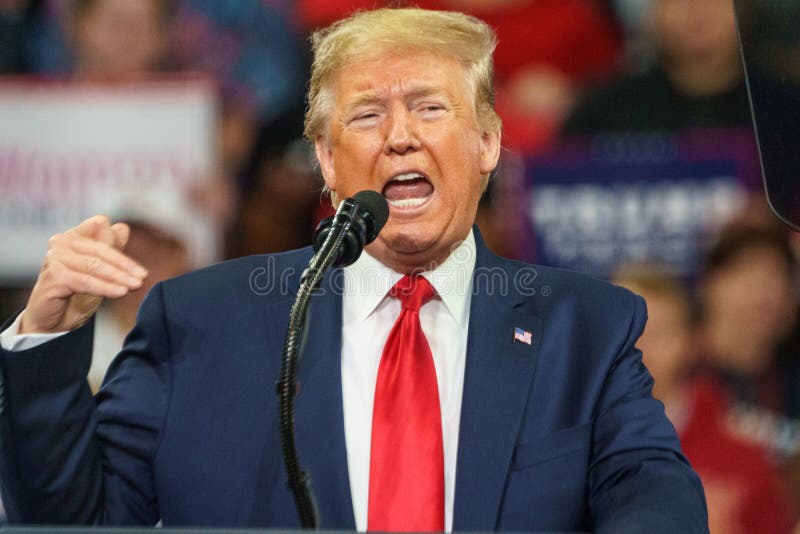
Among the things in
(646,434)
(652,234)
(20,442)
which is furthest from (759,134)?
(652,234)

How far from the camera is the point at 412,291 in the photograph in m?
1.87

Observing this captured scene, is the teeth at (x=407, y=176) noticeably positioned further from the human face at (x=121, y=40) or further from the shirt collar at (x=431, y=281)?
the human face at (x=121, y=40)

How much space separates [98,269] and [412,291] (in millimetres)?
538

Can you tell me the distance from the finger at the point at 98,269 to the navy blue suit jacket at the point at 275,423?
114mm

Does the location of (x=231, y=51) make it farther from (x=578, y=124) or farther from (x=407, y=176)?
(x=407, y=176)

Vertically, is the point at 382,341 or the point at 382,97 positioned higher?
the point at 382,97

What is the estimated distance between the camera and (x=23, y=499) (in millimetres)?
1598

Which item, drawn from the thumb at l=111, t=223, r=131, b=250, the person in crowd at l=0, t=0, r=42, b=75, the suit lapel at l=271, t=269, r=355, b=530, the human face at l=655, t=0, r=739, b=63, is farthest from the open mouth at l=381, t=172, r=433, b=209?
the person in crowd at l=0, t=0, r=42, b=75

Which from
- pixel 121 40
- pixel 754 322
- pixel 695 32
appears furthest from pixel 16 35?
pixel 754 322

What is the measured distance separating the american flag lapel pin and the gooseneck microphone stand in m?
0.38

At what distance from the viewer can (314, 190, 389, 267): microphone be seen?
1482 mm

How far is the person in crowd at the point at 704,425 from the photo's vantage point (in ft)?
10.5

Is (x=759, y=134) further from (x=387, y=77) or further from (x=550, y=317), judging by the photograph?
(x=387, y=77)

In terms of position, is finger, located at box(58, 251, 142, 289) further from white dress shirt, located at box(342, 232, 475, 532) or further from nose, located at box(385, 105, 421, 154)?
nose, located at box(385, 105, 421, 154)
